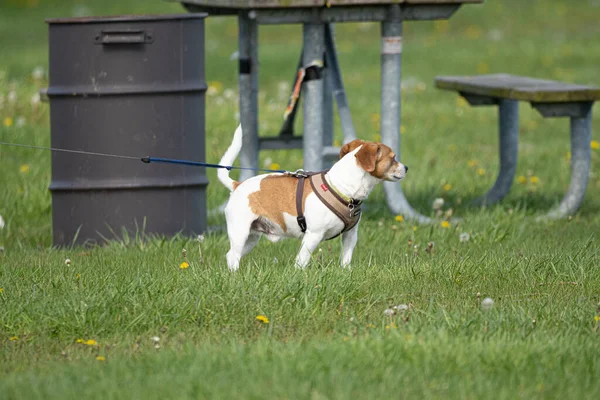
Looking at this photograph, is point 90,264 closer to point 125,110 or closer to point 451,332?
point 125,110

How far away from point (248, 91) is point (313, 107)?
31.6 inches

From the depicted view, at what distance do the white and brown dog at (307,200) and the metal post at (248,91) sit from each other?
1.94 metres

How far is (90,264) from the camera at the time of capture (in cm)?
506

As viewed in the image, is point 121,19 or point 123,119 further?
point 123,119

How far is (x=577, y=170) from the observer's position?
673 centimetres

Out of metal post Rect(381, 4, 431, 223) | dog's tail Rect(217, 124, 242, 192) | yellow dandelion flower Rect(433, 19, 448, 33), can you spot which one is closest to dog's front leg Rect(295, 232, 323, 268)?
dog's tail Rect(217, 124, 242, 192)

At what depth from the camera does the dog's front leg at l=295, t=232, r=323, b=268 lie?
182 inches

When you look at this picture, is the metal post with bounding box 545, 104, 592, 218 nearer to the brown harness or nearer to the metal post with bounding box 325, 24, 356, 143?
the metal post with bounding box 325, 24, 356, 143

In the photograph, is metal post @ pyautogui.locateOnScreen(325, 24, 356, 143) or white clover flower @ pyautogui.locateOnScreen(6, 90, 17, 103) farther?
white clover flower @ pyautogui.locateOnScreen(6, 90, 17, 103)

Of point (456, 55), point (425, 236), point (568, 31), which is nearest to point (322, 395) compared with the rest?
point (425, 236)

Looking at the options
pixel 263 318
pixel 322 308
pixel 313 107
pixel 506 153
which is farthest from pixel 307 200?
pixel 506 153

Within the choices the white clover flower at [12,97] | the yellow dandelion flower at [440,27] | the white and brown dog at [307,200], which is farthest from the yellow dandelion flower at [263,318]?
the yellow dandelion flower at [440,27]

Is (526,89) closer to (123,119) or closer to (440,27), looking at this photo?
(123,119)

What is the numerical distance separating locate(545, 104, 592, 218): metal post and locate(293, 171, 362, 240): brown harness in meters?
2.50
